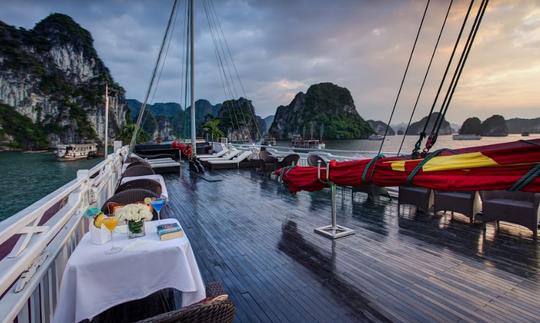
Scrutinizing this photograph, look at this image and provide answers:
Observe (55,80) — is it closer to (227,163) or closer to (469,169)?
(227,163)

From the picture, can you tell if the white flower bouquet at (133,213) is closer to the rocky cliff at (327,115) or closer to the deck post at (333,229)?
the deck post at (333,229)

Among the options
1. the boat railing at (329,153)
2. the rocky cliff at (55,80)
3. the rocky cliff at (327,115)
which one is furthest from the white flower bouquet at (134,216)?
the rocky cliff at (327,115)

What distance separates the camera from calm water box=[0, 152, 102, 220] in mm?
27750

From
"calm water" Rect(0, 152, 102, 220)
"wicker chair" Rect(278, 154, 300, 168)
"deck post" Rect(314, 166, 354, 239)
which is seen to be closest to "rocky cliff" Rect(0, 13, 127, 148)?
"calm water" Rect(0, 152, 102, 220)

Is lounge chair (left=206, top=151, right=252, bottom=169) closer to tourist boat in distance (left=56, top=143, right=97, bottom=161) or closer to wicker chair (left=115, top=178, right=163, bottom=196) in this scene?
wicker chair (left=115, top=178, right=163, bottom=196)

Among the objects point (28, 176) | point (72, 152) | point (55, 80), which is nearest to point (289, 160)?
point (28, 176)

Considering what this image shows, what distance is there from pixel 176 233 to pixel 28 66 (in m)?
79.4

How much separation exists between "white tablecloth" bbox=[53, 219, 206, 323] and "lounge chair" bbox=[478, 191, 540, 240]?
4055 millimetres

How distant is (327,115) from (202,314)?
95.2m

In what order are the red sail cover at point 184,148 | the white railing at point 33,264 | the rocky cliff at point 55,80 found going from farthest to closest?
the rocky cliff at point 55,80 < the red sail cover at point 184,148 < the white railing at point 33,264

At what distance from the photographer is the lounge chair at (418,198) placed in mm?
4758

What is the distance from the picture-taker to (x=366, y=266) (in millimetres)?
2928

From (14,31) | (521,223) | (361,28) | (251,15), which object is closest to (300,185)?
(521,223)

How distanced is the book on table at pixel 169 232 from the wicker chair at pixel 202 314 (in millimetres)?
1035
